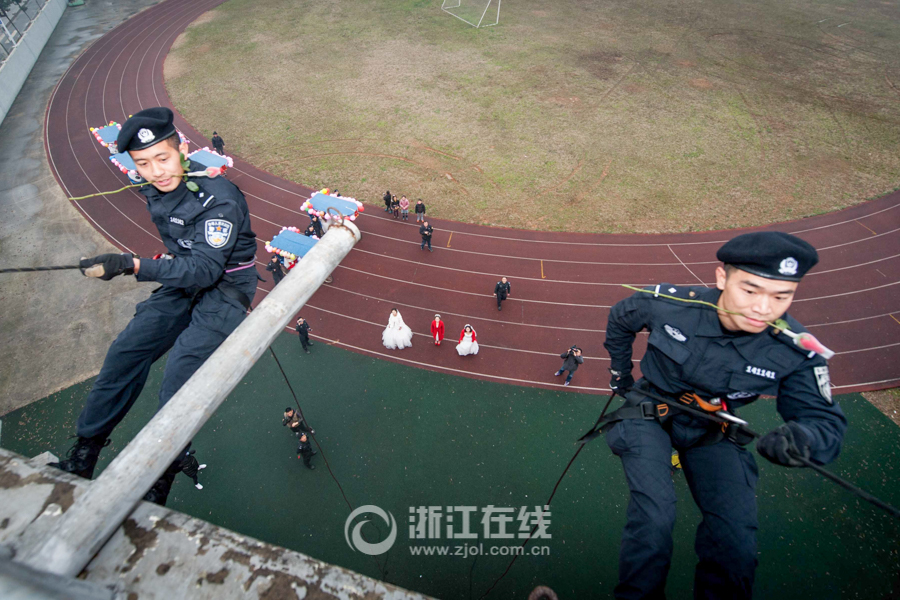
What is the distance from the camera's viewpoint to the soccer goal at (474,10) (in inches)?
1510

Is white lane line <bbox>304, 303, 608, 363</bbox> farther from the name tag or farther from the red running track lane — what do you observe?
the name tag

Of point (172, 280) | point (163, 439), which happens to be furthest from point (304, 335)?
point (163, 439)

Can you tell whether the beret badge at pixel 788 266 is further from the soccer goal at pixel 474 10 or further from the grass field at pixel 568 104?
the soccer goal at pixel 474 10

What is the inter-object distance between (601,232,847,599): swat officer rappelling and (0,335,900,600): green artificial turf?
579 centimetres

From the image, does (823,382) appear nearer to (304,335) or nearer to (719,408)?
(719,408)

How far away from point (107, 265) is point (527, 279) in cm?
1337

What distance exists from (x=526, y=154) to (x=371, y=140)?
8.42m

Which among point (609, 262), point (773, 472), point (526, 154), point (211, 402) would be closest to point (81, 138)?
point (526, 154)

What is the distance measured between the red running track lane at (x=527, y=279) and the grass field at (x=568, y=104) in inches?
53.4

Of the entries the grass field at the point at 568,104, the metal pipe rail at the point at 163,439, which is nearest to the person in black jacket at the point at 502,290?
the grass field at the point at 568,104

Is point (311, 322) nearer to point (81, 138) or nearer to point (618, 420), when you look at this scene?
point (618, 420)

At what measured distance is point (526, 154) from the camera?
2311cm

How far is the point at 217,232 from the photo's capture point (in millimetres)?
4891

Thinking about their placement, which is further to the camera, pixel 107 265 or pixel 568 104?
pixel 568 104
